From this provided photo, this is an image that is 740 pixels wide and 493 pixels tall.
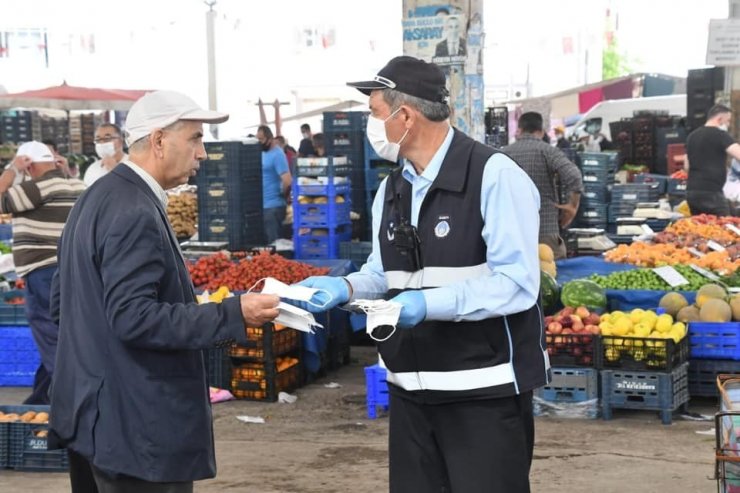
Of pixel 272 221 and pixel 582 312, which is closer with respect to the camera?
pixel 582 312

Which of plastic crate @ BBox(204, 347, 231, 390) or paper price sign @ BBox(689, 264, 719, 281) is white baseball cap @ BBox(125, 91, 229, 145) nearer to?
plastic crate @ BBox(204, 347, 231, 390)

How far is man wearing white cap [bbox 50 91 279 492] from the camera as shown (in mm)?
3391

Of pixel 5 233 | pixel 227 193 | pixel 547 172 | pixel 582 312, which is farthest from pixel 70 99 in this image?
pixel 582 312

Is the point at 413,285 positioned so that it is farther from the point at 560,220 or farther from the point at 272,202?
the point at 272,202

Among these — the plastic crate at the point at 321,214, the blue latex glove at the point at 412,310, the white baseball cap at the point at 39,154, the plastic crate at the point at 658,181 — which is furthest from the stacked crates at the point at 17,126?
the blue latex glove at the point at 412,310

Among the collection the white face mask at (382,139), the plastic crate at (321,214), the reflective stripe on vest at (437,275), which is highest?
the white face mask at (382,139)

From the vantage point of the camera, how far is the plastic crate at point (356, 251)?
11.7m

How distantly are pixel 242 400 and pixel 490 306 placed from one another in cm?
575

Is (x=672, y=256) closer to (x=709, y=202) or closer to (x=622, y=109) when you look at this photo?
(x=709, y=202)

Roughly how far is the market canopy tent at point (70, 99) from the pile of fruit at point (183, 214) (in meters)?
6.43

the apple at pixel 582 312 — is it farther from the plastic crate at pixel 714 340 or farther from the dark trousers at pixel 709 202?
the dark trousers at pixel 709 202

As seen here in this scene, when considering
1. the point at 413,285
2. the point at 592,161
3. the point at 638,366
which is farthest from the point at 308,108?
the point at 413,285

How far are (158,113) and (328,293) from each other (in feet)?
2.64

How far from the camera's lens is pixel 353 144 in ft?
43.9
